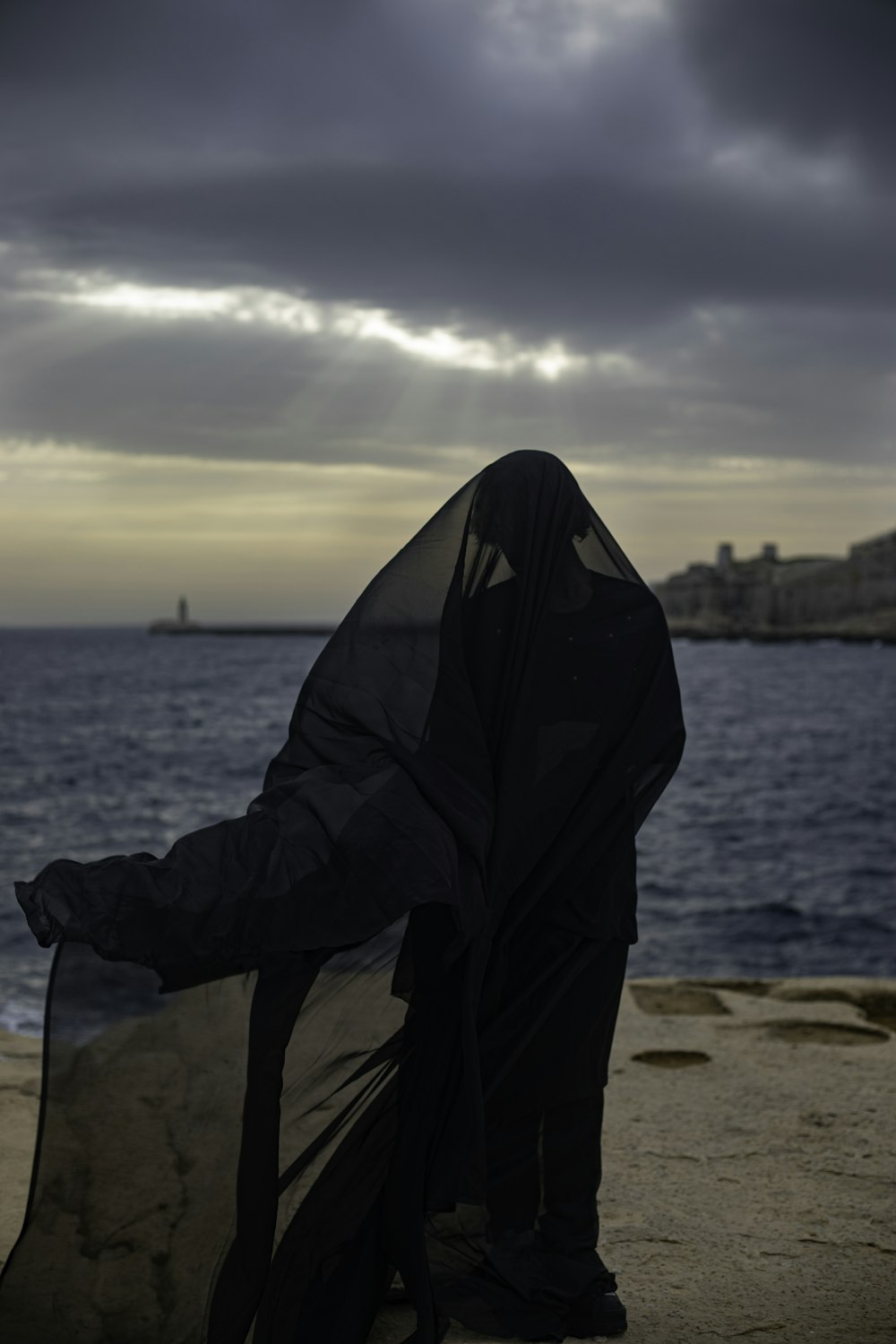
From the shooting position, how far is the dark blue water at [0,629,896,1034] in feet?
39.0

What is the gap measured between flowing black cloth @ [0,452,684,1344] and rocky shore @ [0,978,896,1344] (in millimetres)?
278

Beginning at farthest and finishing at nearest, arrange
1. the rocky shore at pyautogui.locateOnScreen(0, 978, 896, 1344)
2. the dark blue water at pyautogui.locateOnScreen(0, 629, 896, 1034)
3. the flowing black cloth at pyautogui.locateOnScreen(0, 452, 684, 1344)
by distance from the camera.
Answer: the dark blue water at pyautogui.locateOnScreen(0, 629, 896, 1034) < the rocky shore at pyautogui.locateOnScreen(0, 978, 896, 1344) < the flowing black cloth at pyautogui.locateOnScreen(0, 452, 684, 1344)

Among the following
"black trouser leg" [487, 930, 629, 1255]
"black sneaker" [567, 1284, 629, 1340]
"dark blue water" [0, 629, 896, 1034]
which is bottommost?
"dark blue water" [0, 629, 896, 1034]

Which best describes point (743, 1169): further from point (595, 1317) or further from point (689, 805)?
point (689, 805)

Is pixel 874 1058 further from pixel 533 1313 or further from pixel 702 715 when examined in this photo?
pixel 702 715

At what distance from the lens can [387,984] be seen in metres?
2.29

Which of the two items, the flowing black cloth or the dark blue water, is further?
the dark blue water

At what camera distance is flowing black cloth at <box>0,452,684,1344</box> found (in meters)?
2.13

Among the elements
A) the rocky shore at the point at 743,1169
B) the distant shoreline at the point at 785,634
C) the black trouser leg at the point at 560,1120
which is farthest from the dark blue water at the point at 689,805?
the distant shoreline at the point at 785,634

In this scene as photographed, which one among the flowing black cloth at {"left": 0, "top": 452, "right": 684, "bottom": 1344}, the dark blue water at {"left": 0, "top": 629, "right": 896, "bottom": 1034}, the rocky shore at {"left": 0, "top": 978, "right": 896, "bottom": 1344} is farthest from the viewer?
the dark blue water at {"left": 0, "top": 629, "right": 896, "bottom": 1034}

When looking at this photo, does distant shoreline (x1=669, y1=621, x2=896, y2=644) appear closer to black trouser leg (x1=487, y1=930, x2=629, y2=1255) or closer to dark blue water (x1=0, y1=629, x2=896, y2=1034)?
dark blue water (x1=0, y1=629, x2=896, y2=1034)

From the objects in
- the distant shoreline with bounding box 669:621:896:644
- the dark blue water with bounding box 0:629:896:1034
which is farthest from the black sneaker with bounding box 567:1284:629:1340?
the distant shoreline with bounding box 669:621:896:644

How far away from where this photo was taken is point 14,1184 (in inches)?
125

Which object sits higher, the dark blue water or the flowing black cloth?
the flowing black cloth
